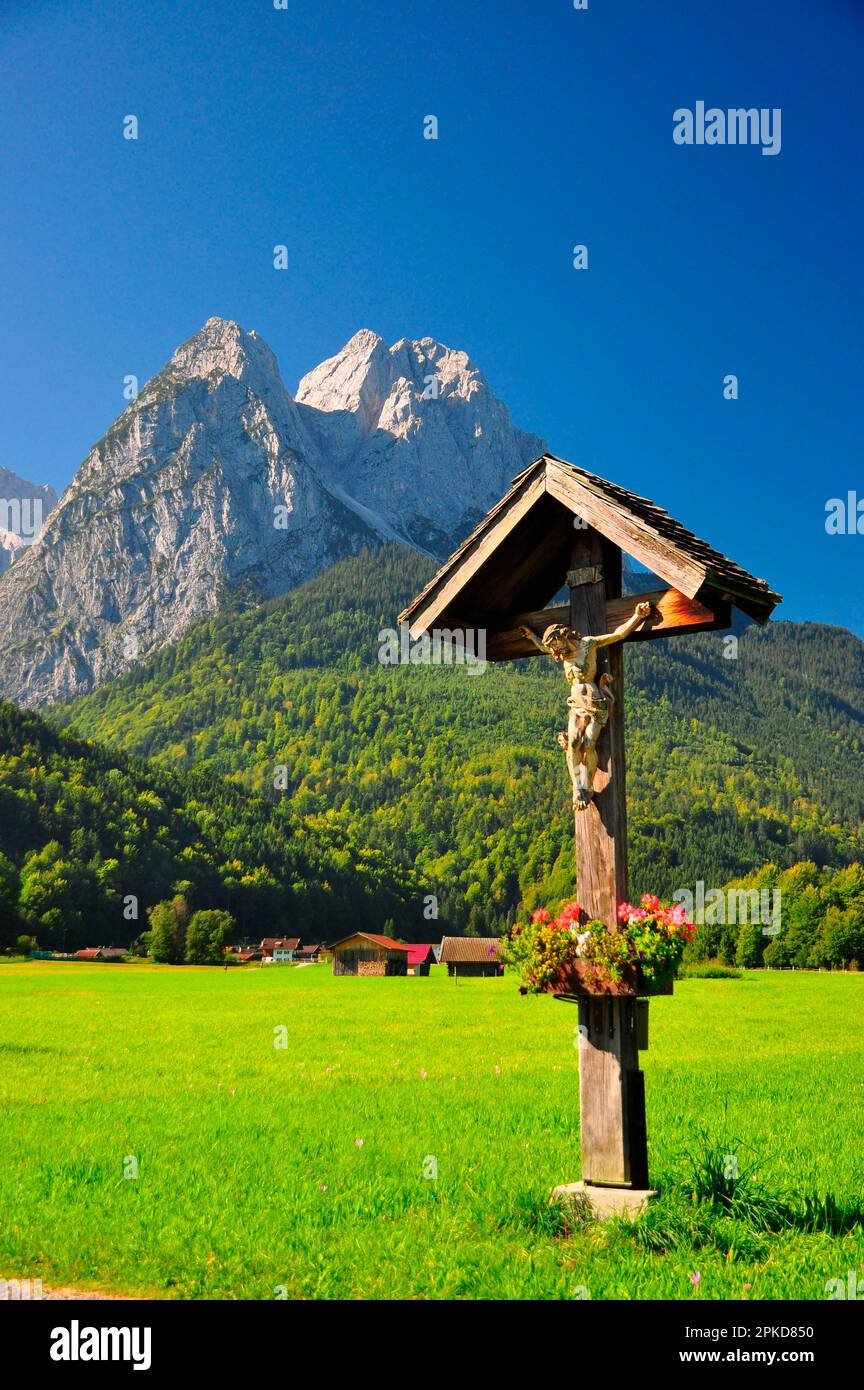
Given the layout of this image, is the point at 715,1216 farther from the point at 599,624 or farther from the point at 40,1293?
the point at 40,1293

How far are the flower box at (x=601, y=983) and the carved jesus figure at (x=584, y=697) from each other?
1.31m

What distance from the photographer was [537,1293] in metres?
6.50

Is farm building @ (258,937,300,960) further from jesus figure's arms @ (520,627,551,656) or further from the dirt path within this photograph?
the dirt path

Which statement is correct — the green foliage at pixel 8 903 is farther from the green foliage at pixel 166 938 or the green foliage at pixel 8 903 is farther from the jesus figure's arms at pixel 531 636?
the jesus figure's arms at pixel 531 636

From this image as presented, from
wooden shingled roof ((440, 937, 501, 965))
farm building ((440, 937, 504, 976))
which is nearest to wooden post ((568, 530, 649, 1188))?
farm building ((440, 937, 504, 976))

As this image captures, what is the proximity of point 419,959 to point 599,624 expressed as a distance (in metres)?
119

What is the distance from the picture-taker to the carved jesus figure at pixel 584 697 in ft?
27.5

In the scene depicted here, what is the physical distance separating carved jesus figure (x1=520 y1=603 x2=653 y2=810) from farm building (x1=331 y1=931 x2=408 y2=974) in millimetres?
98430

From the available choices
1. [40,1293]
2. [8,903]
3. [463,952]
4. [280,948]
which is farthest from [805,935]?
[40,1293]

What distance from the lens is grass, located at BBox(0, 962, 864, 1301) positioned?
23.4 feet

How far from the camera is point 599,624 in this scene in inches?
347

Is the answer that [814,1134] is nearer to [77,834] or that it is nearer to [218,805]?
[77,834]
